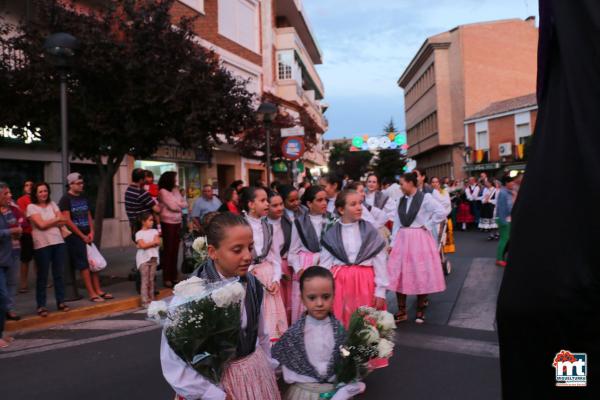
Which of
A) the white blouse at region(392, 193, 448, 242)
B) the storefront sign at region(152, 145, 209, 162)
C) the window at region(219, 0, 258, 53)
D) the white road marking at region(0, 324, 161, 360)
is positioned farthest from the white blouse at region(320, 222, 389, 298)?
the window at region(219, 0, 258, 53)

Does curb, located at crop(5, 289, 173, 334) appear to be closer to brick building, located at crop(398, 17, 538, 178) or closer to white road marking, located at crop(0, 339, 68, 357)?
white road marking, located at crop(0, 339, 68, 357)

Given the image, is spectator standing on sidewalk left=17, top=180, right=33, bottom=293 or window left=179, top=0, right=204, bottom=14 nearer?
spectator standing on sidewalk left=17, top=180, right=33, bottom=293

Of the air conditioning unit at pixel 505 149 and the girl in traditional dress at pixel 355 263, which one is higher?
the air conditioning unit at pixel 505 149

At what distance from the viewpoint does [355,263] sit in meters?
4.78

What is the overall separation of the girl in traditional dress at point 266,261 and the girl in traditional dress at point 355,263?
0.55m

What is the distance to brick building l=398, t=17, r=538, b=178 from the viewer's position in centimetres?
4497

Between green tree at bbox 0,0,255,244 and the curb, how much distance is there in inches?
98.5

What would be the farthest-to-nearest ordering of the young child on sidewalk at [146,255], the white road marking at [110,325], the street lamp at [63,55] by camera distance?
the young child on sidewalk at [146,255]
the street lamp at [63,55]
the white road marking at [110,325]

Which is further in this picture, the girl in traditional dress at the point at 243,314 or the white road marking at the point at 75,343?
the white road marking at the point at 75,343

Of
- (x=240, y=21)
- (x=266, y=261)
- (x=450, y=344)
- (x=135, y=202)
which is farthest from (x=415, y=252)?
(x=240, y=21)

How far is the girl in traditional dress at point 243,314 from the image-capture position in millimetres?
2480

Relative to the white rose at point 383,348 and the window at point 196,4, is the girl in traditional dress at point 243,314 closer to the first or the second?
the white rose at point 383,348

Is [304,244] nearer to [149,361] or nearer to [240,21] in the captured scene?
[149,361]

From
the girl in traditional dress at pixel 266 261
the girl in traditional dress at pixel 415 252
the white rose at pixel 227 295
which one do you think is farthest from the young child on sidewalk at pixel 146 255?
the white rose at pixel 227 295
